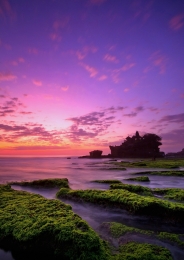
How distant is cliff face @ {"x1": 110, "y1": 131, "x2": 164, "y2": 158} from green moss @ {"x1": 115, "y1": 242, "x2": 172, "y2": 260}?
359 ft

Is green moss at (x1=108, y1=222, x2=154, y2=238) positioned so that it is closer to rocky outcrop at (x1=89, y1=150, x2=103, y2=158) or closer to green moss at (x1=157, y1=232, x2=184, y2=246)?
green moss at (x1=157, y1=232, x2=184, y2=246)

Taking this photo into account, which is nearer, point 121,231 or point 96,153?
point 121,231

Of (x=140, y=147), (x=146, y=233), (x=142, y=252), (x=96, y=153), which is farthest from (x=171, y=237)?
(x=96, y=153)

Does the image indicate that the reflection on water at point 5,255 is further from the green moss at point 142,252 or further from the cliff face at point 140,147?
the cliff face at point 140,147

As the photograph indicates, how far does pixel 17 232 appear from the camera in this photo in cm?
601

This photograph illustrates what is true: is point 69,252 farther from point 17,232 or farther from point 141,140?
point 141,140

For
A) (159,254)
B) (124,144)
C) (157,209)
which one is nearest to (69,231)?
(159,254)

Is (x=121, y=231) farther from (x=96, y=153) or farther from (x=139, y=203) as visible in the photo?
(x=96, y=153)

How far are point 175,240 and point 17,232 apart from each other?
493 centimetres

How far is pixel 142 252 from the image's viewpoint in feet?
16.5

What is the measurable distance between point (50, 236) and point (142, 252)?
257 centimetres

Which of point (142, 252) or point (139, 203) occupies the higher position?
point (139, 203)

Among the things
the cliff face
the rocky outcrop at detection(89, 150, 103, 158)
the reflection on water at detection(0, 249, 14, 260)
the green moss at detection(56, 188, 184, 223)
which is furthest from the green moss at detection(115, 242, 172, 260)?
the rocky outcrop at detection(89, 150, 103, 158)

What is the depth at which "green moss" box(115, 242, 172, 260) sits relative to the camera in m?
4.82
